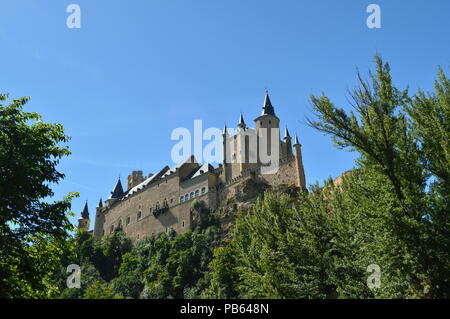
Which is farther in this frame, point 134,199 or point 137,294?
point 134,199

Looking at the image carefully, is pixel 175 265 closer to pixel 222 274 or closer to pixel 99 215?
pixel 222 274

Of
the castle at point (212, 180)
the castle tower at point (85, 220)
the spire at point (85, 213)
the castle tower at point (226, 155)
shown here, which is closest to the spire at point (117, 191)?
the castle at point (212, 180)

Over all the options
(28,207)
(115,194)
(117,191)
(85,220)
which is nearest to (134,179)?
(117,191)

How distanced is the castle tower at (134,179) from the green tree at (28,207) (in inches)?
3462

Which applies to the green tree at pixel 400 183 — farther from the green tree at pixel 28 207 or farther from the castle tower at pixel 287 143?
the castle tower at pixel 287 143

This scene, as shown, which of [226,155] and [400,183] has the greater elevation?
[226,155]

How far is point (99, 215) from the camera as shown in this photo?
96.1 meters

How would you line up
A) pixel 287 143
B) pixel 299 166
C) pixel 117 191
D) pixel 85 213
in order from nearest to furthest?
pixel 299 166 → pixel 287 143 → pixel 117 191 → pixel 85 213

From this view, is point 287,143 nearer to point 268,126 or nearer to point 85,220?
point 268,126

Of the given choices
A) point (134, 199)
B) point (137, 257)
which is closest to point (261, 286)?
point (137, 257)

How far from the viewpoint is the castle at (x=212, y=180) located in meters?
64.6

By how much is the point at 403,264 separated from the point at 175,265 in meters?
46.6

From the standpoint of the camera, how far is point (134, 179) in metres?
103

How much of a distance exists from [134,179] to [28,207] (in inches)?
3543
